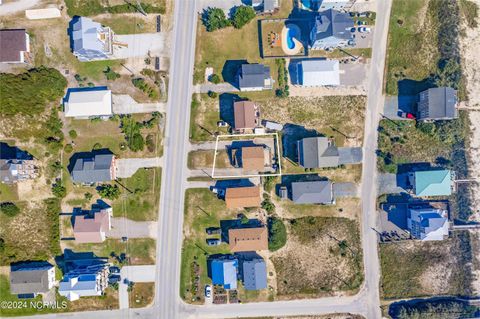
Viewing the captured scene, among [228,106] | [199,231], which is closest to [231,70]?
[228,106]

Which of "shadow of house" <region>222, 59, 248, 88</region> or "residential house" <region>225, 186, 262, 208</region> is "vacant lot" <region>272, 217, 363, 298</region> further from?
"shadow of house" <region>222, 59, 248, 88</region>

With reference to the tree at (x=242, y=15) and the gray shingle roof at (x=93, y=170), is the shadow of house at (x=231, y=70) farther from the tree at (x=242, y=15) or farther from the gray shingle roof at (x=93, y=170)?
the gray shingle roof at (x=93, y=170)

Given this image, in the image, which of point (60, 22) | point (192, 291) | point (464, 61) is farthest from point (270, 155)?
point (60, 22)

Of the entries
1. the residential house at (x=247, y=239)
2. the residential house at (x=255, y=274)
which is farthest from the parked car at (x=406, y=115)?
the residential house at (x=255, y=274)

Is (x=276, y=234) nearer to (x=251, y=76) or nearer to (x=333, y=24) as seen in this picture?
(x=251, y=76)

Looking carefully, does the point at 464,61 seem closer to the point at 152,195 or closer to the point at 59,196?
the point at 152,195

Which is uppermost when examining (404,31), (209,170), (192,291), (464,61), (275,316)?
(404,31)

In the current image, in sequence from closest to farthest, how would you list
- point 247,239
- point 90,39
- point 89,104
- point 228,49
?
1. point 90,39
2. point 247,239
3. point 89,104
4. point 228,49
